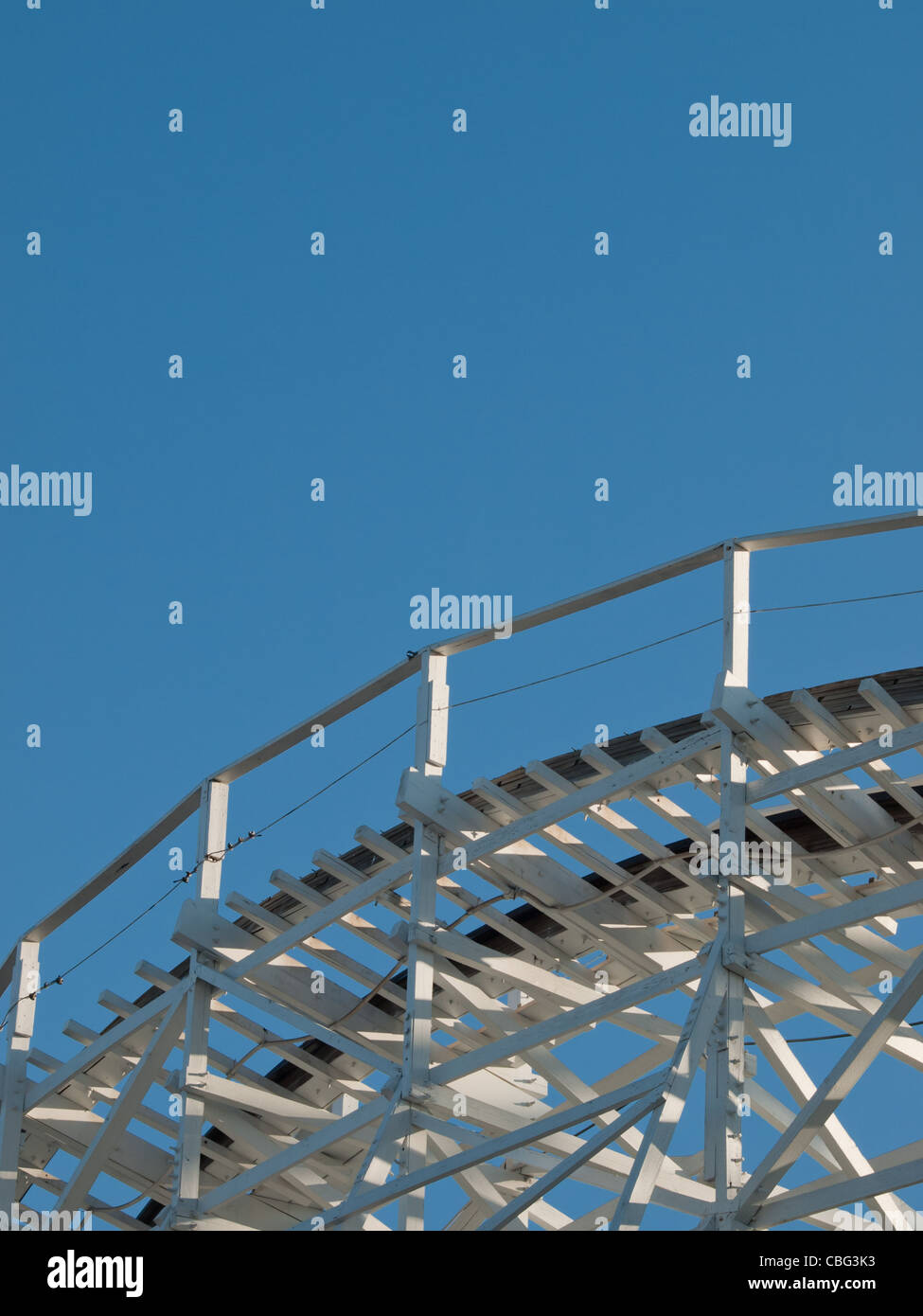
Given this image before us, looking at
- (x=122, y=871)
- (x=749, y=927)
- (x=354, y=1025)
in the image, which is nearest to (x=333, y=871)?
(x=354, y=1025)

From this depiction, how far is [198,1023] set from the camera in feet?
55.7

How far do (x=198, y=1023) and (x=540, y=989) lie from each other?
3.35 m

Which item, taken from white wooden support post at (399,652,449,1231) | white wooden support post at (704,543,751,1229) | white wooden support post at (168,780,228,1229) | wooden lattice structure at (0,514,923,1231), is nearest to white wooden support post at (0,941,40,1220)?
wooden lattice structure at (0,514,923,1231)

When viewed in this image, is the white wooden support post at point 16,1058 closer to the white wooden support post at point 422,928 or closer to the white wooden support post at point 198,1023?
the white wooden support post at point 198,1023

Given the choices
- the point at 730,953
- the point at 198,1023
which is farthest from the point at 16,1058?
the point at 730,953

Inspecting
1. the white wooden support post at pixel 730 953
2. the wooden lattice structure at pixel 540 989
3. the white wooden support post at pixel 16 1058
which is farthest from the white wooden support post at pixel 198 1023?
the white wooden support post at pixel 730 953

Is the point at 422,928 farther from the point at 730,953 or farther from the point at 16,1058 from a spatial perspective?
the point at 16,1058

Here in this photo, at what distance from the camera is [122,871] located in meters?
18.6

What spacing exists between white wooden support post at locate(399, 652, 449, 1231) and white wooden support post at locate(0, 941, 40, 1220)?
5.83 meters

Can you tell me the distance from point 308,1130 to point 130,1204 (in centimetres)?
242

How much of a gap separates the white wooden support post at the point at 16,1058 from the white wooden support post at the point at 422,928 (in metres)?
5.83

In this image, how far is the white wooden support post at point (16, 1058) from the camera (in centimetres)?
1909

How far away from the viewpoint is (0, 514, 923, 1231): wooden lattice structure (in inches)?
509
